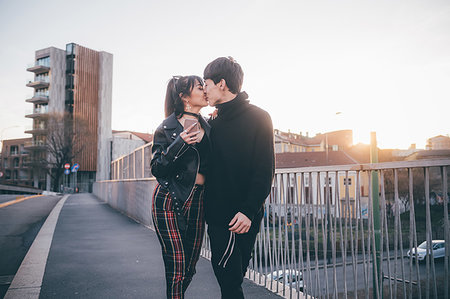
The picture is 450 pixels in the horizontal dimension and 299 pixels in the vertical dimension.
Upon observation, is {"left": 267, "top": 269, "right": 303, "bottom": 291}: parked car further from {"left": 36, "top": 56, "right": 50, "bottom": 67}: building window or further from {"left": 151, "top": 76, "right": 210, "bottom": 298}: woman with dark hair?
{"left": 36, "top": 56, "right": 50, "bottom": 67}: building window

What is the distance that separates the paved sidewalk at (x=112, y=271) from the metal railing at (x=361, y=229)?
1.62 feet

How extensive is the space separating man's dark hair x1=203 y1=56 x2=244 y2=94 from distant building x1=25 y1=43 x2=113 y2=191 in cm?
5302

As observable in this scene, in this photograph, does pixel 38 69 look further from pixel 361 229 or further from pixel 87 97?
pixel 361 229

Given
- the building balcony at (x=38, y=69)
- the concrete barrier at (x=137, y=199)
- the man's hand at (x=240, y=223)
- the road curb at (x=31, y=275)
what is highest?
the building balcony at (x=38, y=69)

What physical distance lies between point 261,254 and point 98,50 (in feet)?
192

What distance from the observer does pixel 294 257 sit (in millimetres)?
3316

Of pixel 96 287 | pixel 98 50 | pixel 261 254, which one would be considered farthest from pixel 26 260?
pixel 98 50

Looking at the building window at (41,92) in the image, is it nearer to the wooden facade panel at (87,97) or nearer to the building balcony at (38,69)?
the building balcony at (38,69)

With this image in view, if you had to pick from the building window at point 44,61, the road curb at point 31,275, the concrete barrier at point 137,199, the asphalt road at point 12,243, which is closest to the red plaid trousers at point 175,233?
the road curb at point 31,275

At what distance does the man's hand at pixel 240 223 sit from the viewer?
174 centimetres

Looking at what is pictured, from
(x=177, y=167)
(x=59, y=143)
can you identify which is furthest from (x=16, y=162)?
(x=177, y=167)

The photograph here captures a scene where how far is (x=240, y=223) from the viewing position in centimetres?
174

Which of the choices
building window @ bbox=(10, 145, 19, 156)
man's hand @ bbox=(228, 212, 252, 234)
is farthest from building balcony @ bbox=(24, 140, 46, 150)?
man's hand @ bbox=(228, 212, 252, 234)

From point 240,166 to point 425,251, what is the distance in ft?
4.12
